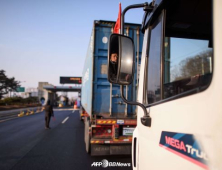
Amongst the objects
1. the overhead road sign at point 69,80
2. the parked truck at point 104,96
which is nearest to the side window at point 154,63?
the parked truck at point 104,96

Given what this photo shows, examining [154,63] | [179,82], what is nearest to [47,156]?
[154,63]

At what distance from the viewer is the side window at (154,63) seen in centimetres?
158

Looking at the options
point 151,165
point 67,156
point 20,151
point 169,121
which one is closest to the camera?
point 169,121

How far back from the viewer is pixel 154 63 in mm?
1659

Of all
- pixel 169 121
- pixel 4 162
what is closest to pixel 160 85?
pixel 169 121

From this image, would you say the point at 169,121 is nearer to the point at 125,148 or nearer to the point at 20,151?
the point at 125,148

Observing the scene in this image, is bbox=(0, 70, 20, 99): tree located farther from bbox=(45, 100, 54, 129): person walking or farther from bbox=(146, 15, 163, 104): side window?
bbox=(146, 15, 163, 104): side window

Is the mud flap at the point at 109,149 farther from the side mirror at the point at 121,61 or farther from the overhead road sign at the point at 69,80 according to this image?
the overhead road sign at the point at 69,80

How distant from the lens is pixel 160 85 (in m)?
1.55

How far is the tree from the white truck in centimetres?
5040

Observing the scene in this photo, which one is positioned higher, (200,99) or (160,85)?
(160,85)

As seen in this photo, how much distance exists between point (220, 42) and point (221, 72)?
17cm

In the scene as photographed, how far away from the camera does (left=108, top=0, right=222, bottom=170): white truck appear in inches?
38.3

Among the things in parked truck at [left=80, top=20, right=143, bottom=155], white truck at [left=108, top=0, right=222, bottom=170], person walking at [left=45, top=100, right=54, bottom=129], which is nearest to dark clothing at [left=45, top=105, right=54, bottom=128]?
person walking at [left=45, top=100, right=54, bottom=129]
